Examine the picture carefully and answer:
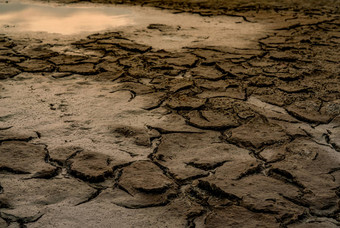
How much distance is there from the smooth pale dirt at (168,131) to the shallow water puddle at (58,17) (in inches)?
13.3

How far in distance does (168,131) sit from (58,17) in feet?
10.0

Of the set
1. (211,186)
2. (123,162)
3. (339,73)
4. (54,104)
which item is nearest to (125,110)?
(54,104)

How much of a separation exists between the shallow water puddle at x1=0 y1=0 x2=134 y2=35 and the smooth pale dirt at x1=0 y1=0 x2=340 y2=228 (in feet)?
1.11

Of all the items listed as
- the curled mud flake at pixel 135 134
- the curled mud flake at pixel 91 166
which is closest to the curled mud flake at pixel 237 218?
the curled mud flake at pixel 91 166

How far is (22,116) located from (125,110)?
0.53 m

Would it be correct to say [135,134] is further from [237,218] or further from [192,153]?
[237,218]

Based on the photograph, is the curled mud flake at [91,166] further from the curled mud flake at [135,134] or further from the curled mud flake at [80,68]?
the curled mud flake at [80,68]

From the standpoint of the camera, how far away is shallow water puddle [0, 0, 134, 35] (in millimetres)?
4496

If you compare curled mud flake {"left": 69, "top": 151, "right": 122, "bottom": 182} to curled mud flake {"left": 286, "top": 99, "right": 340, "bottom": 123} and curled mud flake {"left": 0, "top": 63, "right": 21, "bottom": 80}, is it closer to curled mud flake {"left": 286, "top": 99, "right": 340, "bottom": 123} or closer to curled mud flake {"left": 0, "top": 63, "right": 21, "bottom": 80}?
curled mud flake {"left": 286, "top": 99, "right": 340, "bottom": 123}

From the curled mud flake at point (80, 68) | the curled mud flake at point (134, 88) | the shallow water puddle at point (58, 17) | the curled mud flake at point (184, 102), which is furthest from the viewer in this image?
the shallow water puddle at point (58, 17)

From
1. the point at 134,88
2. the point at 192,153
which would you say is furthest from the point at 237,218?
the point at 134,88

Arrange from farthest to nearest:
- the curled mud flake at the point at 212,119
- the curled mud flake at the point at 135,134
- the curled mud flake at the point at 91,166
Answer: the curled mud flake at the point at 212,119
the curled mud flake at the point at 135,134
the curled mud flake at the point at 91,166

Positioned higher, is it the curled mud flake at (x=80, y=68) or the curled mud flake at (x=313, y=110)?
the curled mud flake at (x=80, y=68)

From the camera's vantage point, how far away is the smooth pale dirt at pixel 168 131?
68.4 inches
